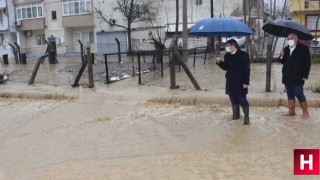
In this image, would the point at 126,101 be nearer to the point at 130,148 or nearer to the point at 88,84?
the point at 88,84

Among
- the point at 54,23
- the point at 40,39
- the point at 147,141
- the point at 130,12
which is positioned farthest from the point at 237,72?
the point at 40,39

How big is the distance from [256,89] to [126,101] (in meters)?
3.40

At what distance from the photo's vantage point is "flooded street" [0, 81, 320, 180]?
205 inches

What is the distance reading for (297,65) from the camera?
23.5ft

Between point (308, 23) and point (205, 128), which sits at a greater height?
point (308, 23)

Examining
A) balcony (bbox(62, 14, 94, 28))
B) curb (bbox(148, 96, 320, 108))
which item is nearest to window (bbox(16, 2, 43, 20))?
balcony (bbox(62, 14, 94, 28))

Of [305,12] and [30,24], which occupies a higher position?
[305,12]

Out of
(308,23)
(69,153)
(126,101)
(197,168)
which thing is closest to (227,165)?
(197,168)

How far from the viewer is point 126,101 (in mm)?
9984

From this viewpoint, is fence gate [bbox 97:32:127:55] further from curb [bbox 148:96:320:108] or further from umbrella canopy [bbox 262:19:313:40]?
umbrella canopy [bbox 262:19:313:40]

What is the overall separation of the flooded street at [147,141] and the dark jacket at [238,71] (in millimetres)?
664

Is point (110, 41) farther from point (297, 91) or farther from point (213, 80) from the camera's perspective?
point (297, 91)

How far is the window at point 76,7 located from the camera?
4000 centimetres

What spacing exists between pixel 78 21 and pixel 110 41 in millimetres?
4414
